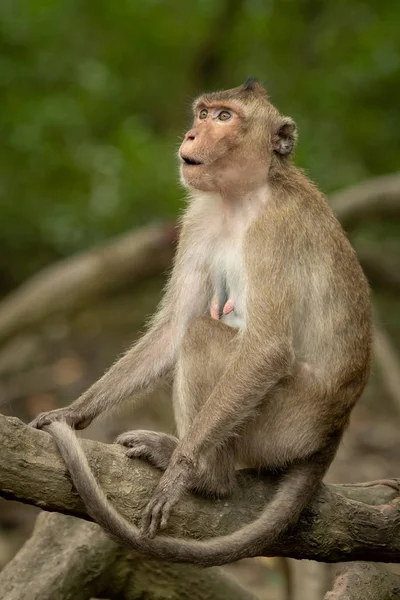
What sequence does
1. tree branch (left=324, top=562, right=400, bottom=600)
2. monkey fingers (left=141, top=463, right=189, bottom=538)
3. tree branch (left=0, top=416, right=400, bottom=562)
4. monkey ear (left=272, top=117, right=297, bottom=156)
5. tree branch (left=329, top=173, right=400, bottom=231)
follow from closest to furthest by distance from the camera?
Answer: tree branch (left=0, top=416, right=400, bottom=562)
monkey fingers (left=141, top=463, right=189, bottom=538)
tree branch (left=324, top=562, right=400, bottom=600)
monkey ear (left=272, top=117, right=297, bottom=156)
tree branch (left=329, top=173, right=400, bottom=231)

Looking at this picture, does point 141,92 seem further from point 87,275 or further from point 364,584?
point 364,584

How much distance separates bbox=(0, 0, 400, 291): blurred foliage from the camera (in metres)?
10.6

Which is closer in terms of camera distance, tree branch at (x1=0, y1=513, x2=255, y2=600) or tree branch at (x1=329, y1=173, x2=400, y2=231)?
tree branch at (x1=0, y1=513, x2=255, y2=600)

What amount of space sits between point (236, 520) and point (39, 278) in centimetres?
603

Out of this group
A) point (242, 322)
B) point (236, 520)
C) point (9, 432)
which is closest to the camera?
point (9, 432)

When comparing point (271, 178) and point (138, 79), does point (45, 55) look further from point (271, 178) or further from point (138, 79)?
point (271, 178)

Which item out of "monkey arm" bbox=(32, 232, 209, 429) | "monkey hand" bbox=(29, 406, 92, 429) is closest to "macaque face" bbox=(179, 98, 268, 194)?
"monkey arm" bbox=(32, 232, 209, 429)

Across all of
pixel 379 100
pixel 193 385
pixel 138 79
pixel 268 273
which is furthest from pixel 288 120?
pixel 138 79

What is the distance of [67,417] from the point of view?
4.29 meters

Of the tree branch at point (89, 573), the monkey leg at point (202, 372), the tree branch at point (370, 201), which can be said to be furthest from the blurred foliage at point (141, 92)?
the monkey leg at point (202, 372)

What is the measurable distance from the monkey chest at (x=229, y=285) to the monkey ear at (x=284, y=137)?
1.68 feet

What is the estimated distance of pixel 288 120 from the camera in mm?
4539

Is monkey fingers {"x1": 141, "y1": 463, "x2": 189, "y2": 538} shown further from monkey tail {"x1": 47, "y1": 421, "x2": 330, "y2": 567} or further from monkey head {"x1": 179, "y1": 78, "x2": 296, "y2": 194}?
monkey head {"x1": 179, "y1": 78, "x2": 296, "y2": 194}

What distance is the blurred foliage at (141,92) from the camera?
10586mm
